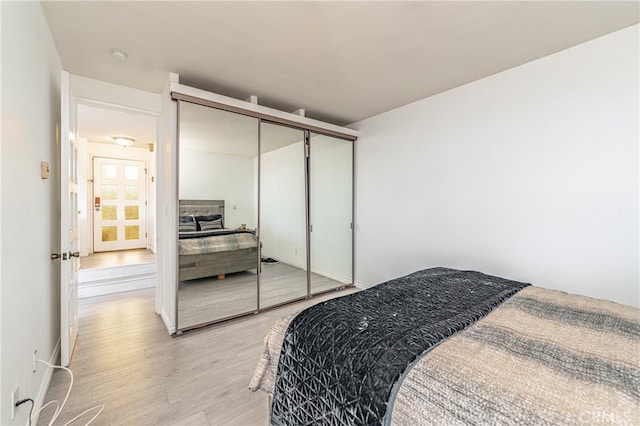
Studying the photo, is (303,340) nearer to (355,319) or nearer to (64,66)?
(355,319)

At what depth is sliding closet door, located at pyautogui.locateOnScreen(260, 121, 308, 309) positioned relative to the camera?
3367 millimetres

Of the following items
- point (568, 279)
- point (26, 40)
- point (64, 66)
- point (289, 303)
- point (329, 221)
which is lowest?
point (289, 303)

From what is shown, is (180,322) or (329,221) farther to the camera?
(329,221)

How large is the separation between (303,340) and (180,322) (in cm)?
200

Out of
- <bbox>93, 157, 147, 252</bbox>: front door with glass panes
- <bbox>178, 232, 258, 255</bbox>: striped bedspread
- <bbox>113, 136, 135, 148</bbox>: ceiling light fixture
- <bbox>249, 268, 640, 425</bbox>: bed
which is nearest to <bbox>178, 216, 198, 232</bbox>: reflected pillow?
<bbox>178, 232, 258, 255</bbox>: striped bedspread

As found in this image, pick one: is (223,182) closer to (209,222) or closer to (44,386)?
(209,222)

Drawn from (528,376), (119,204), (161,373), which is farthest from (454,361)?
(119,204)

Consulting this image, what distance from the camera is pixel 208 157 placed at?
9.71ft

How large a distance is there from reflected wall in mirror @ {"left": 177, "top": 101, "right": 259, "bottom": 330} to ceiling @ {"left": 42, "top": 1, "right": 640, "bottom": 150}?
19.6 inches

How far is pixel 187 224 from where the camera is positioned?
9.16 feet

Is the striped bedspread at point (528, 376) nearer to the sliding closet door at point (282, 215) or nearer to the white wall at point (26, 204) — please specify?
the white wall at point (26, 204)

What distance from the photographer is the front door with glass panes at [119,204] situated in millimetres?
5965

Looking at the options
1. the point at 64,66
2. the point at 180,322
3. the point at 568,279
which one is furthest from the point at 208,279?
the point at 568,279

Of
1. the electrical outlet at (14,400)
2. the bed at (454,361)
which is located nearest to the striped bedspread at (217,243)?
the electrical outlet at (14,400)
